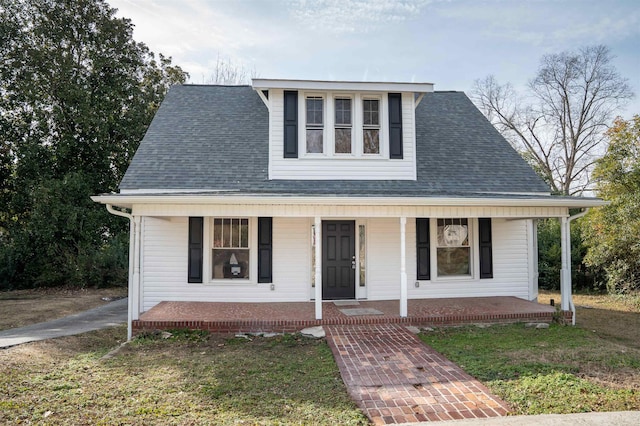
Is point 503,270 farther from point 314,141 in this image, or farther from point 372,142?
point 314,141

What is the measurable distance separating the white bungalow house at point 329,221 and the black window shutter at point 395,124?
24 mm

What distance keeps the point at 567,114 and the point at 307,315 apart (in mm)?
24351

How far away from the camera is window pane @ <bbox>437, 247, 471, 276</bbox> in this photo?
973 cm

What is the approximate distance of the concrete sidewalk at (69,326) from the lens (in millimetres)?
7370

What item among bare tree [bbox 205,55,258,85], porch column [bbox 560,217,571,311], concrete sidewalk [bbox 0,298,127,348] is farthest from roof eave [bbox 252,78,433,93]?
bare tree [bbox 205,55,258,85]

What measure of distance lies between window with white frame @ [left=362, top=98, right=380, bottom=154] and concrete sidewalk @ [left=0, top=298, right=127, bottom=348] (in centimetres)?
717

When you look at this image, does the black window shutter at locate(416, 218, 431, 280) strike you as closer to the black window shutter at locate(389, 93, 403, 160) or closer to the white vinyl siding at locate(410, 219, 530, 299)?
the white vinyl siding at locate(410, 219, 530, 299)

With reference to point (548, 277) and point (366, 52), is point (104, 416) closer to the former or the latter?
point (366, 52)

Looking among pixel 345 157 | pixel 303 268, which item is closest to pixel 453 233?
pixel 345 157

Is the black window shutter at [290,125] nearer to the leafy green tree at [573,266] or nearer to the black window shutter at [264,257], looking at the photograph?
the black window shutter at [264,257]

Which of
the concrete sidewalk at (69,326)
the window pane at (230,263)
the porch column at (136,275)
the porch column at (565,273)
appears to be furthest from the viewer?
the window pane at (230,263)

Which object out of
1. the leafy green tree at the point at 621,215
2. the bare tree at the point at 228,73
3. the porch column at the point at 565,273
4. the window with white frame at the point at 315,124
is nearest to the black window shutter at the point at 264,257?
the window with white frame at the point at 315,124

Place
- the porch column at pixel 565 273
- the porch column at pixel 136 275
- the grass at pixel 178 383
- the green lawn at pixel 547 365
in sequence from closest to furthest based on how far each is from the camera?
the grass at pixel 178 383 → the green lawn at pixel 547 365 → the porch column at pixel 136 275 → the porch column at pixel 565 273

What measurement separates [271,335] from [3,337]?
516 cm
